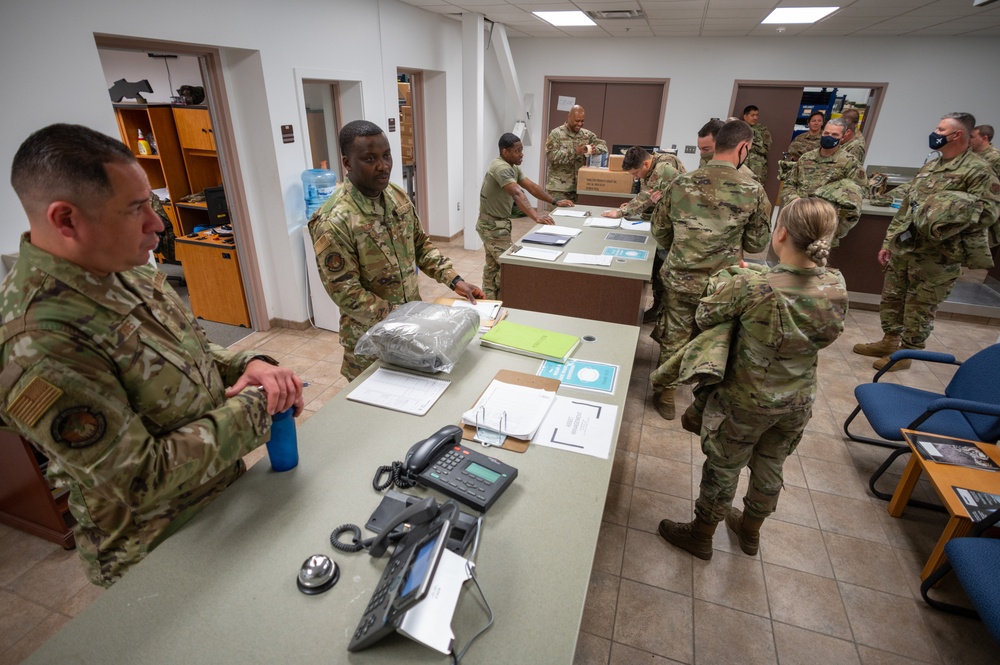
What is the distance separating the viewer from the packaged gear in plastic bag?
1700 mm

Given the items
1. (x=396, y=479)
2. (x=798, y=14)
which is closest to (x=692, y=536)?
(x=396, y=479)

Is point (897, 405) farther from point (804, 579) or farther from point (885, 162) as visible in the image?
point (885, 162)

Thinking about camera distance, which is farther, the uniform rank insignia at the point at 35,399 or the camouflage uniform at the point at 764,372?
the camouflage uniform at the point at 764,372

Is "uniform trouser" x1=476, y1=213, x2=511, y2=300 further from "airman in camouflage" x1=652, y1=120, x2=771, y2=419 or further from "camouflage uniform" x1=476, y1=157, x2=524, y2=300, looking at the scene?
"airman in camouflage" x1=652, y1=120, x2=771, y2=419

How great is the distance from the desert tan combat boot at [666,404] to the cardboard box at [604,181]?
8.71 feet

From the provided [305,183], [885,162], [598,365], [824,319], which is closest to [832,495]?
[824,319]

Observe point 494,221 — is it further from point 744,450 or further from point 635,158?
point 744,450

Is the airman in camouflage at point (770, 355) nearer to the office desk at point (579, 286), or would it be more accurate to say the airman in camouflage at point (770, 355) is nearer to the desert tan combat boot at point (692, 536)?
the desert tan combat boot at point (692, 536)

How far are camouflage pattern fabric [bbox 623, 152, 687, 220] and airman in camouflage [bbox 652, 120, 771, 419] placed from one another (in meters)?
0.99

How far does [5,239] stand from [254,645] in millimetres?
2406

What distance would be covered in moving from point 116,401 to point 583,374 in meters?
1.32

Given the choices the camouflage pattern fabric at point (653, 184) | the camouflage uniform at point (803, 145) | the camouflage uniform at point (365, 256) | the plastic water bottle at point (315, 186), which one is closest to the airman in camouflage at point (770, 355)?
the camouflage uniform at point (365, 256)

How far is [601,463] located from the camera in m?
1.37

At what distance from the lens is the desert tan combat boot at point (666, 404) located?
3.24 metres
